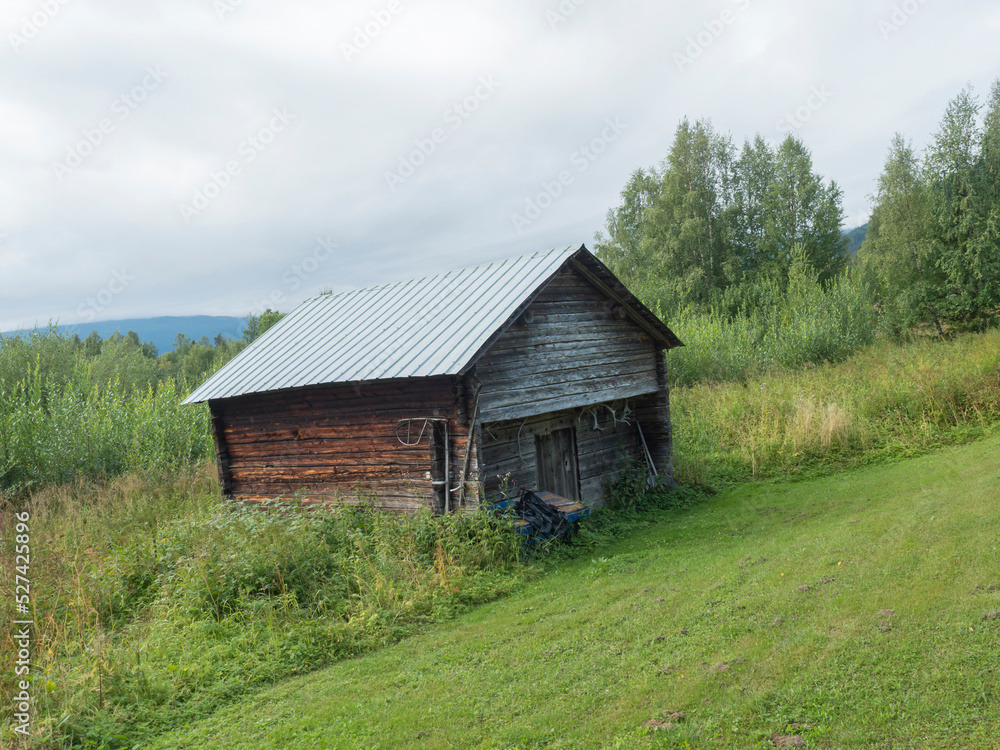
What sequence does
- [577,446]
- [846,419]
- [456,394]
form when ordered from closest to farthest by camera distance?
[456,394], [577,446], [846,419]

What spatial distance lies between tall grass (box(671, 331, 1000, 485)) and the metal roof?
362 centimetres

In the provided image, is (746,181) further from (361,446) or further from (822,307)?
(361,446)

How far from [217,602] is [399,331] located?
595 cm

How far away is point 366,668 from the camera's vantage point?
6918 millimetres

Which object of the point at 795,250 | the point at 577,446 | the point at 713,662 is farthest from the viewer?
the point at 795,250

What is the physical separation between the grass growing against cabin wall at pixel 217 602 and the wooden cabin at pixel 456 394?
1332mm

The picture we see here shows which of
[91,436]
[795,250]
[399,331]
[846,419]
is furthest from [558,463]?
[795,250]

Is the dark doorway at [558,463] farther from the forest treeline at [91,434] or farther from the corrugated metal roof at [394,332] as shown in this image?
the forest treeline at [91,434]

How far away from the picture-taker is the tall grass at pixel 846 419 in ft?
49.7

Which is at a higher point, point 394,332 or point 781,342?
point 394,332

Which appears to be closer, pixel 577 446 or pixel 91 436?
pixel 577 446

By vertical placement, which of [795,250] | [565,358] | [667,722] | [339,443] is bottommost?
[667,722]

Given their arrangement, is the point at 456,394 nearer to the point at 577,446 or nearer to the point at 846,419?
the point at 577,446

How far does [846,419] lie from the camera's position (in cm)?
1570
